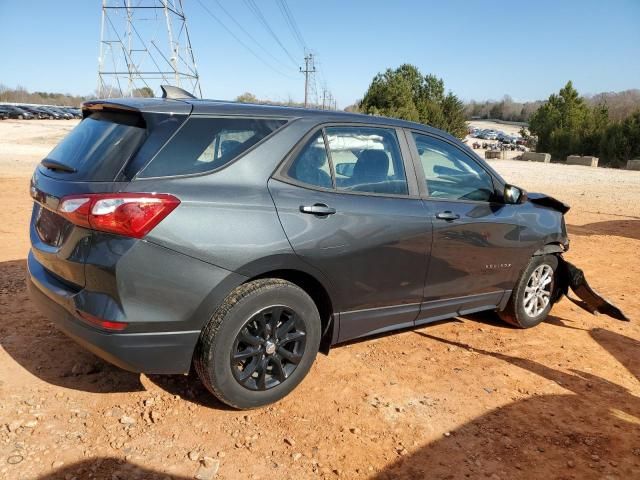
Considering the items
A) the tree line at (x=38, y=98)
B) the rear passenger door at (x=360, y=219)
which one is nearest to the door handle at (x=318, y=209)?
the rear passenger door at (x=360, y=219)

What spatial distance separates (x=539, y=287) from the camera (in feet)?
15.7

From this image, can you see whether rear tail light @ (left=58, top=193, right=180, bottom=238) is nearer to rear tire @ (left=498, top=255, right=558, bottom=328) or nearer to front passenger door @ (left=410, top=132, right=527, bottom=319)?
front passenger door @ (left=410, top=132, right=527, bottom=319)

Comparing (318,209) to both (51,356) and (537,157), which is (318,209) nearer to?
(51,356)

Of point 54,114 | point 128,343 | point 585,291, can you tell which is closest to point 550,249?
point 585,291

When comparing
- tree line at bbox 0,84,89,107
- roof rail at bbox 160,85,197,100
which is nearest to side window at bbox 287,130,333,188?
roof rail at bbox 160,85,197,100

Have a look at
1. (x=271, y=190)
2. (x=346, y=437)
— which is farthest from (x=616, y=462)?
(x=271, y=190)

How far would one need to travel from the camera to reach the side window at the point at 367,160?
3.36 meters

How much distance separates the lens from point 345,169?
3.39 m

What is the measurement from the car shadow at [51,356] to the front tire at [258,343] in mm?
779

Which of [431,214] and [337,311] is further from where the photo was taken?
[431,214]

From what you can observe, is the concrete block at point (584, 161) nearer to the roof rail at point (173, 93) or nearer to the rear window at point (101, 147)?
the roof rail at point (173, 93)

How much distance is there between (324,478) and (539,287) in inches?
122

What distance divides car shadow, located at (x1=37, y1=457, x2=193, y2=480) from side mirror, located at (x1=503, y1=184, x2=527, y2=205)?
3.18 meters

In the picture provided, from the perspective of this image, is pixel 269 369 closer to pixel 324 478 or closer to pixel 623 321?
pixel 324 478
